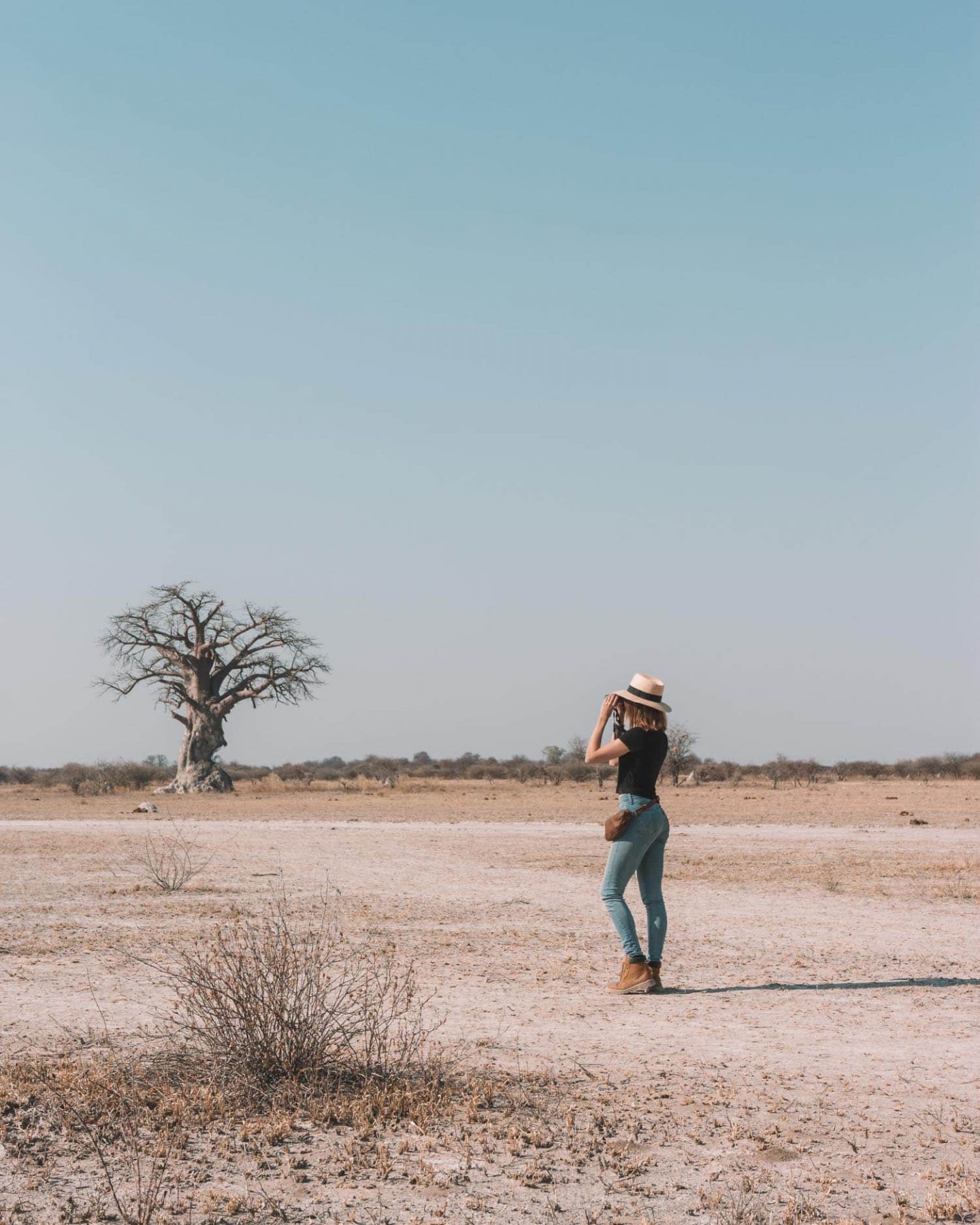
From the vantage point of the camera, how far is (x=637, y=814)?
853 centimetres

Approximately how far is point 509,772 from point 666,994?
228 ft

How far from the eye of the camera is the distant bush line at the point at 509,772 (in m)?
61.3

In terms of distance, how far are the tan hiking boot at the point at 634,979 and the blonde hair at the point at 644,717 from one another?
156cm

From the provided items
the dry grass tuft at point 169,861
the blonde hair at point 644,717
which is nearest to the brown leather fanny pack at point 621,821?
the blonde hair at point 644,717

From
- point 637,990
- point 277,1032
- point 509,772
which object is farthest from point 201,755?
point 277,1032

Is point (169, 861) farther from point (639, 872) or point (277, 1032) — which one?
point (277, 1032)

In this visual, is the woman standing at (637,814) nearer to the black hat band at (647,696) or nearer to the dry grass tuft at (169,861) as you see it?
the black hat band at (647,696)

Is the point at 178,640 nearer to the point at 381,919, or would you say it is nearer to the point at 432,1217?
the point at 381,919

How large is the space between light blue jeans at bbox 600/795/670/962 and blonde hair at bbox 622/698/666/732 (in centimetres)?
47

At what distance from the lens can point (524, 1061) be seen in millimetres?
6598

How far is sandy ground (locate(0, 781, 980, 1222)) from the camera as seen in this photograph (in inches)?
187

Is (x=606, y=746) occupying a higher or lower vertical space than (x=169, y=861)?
higher

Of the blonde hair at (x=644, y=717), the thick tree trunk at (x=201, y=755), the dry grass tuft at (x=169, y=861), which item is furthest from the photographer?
the thick tree trunk at (x=201, y=755)

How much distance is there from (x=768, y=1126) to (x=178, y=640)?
49534mm
